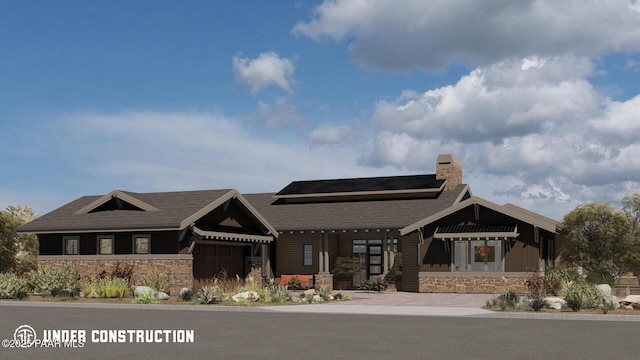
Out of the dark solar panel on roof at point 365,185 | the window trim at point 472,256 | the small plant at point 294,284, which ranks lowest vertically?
the small plant at point 294,284

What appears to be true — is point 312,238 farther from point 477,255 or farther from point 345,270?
point 477,255

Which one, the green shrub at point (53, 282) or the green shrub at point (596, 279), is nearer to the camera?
the green shrub at point (53, 282)

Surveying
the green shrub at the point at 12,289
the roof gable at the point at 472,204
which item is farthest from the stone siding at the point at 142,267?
the roof gable at the point at 472,204

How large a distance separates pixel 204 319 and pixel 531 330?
28.1 ft

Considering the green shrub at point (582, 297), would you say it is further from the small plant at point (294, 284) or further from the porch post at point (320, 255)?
the small plant at point (294, 284)

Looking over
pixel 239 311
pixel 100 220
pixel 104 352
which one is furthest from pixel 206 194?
pixel 104 352

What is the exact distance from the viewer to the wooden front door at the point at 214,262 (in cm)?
3778

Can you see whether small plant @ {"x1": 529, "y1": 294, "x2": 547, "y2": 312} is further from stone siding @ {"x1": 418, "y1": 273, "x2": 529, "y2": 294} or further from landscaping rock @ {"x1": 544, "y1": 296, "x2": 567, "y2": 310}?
stone siding @ {"x1": 418, "y1": 273, "x2": 529, "y2": 294}

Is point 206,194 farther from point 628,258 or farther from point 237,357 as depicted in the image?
point 237,357

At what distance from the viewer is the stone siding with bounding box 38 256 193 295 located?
1428 inches

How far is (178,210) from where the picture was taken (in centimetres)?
3769

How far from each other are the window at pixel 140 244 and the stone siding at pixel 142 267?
0.49 meters

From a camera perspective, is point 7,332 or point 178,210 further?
point 178,210

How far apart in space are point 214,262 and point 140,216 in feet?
14.1
